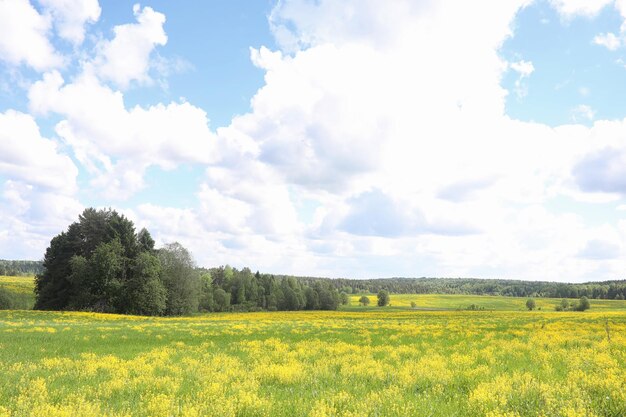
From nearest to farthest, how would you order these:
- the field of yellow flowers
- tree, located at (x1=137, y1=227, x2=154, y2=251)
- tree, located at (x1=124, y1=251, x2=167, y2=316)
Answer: the field of yellow flowers
tree, located at (x1=124, y1=251, x2=167, y2=316)
tree, located at (x1=137, y1=227, x2=154, y2=251)

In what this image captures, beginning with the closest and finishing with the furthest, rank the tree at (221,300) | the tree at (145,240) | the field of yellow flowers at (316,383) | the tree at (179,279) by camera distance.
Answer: the field of yellow flowers at (316,383)
the tree at (145,240)
the tree at (179,279)
the tree at (221,300)

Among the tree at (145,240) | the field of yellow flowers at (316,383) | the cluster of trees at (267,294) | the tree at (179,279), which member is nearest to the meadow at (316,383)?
the field of yellow flowers at (316,383)

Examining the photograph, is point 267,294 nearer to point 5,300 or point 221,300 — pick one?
point 221,300

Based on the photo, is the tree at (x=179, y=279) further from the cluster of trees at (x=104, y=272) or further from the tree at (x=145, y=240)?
the tree at (x=145, y=240)

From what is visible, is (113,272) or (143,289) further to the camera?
(143,289)

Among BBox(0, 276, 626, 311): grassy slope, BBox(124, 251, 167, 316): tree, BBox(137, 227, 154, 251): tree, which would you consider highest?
BBox(137, 227, 154, 251): tree

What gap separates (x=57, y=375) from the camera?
459 inches

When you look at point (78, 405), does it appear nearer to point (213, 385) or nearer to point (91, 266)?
point (213, 385)

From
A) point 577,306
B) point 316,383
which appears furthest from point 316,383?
point 577,306

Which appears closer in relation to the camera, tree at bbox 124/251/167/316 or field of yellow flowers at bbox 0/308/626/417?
field of yellow flowers at bbox 0/308/626/417

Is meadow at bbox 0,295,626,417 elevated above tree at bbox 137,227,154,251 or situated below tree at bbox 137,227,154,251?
below

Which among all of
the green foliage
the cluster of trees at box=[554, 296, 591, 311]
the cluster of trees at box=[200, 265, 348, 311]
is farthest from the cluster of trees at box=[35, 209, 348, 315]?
the cluster of trees at box=[554, 296, 591, 311]

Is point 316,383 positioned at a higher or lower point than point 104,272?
lower

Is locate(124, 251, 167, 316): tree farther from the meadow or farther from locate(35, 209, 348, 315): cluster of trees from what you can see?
the meadow
